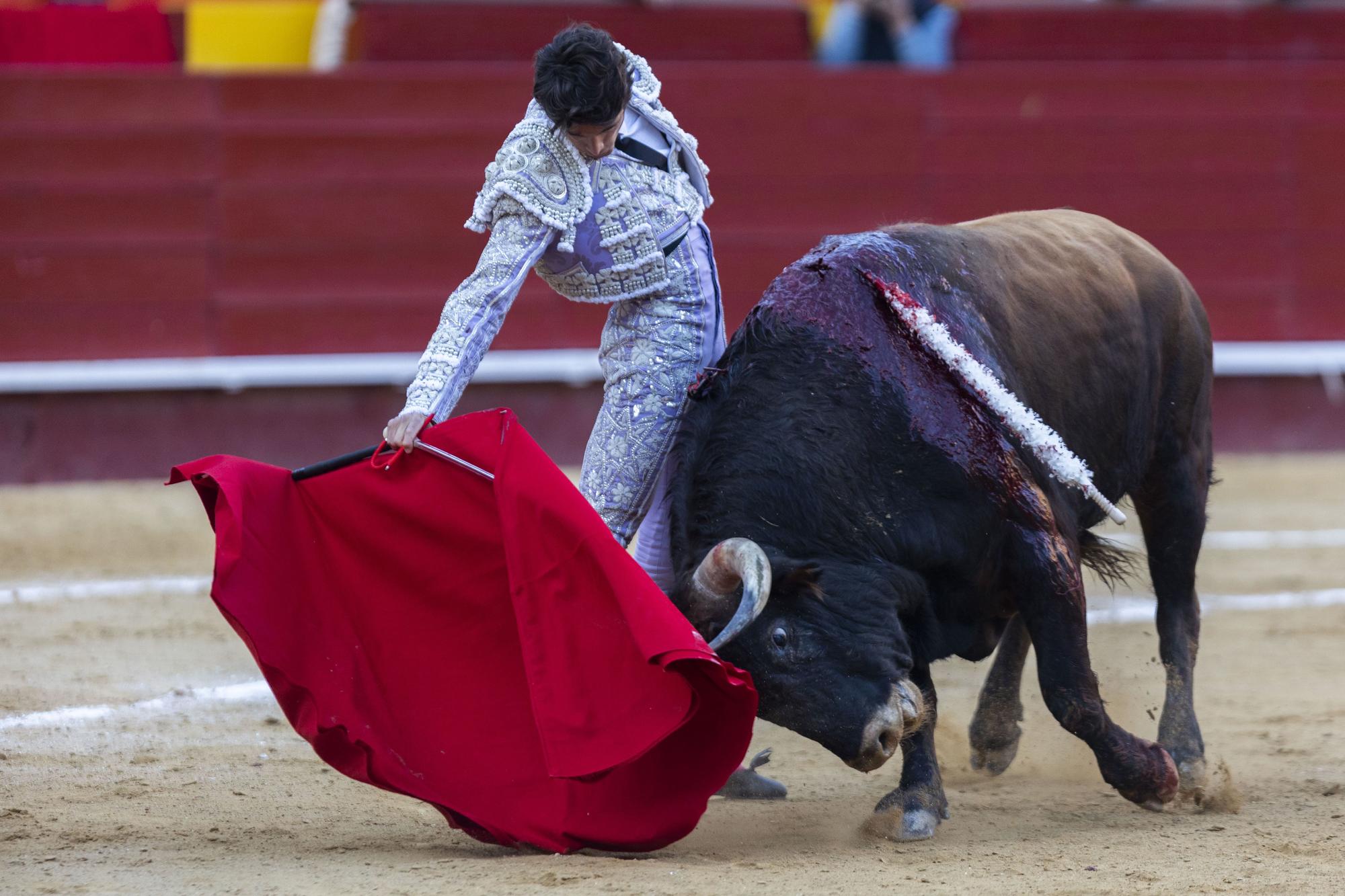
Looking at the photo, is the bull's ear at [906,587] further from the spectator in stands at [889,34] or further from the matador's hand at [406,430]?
the spectator in stands at [889,34]

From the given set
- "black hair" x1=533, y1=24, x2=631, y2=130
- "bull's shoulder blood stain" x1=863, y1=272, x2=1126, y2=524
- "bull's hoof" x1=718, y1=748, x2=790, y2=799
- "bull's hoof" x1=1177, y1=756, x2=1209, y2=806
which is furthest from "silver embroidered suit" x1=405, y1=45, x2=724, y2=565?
"bull's hoof" x1=1177, y1=756, x2=1209, y2=806

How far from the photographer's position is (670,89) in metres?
7.04

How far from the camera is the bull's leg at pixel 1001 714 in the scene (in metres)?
3.37

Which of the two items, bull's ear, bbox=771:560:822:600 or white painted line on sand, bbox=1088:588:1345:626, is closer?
bull's ear, bbox=771:560:822:600

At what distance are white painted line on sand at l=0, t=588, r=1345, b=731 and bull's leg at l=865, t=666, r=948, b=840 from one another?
1575mm

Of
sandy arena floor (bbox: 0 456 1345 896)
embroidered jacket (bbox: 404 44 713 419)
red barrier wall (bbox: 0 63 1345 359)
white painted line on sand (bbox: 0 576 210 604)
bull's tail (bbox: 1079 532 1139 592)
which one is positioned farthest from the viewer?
red barrier wall (bbox: 0 63 1345 359)

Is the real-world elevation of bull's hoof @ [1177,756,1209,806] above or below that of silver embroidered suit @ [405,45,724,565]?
below

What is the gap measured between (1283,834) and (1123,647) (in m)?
1.56

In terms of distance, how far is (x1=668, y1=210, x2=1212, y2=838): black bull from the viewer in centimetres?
262

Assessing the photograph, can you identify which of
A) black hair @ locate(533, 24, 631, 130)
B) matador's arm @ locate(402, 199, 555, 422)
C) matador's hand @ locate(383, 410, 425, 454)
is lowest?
matador's hand @ locate(383, 410, 425, 454)

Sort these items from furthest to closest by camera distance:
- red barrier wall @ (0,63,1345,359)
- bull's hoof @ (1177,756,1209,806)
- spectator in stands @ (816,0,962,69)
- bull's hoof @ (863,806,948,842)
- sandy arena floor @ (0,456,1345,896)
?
1. spectator in stands @ (816,0,962,69)
2. red barrier wall @ (0,63,1345,359)
3. bull's hoof @ (1177,756,1209,806)
4. bull's hoof @ (863,806,948,842)
5. sandy arena floor @ (0,456,1345,896)

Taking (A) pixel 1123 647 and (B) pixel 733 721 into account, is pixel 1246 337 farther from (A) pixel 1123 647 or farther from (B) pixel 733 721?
(B) pixel 733 721

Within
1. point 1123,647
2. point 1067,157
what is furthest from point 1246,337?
point 1123,647

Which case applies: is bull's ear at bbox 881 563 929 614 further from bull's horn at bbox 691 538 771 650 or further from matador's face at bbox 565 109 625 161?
matador's face at bbox 565 109 625 161
